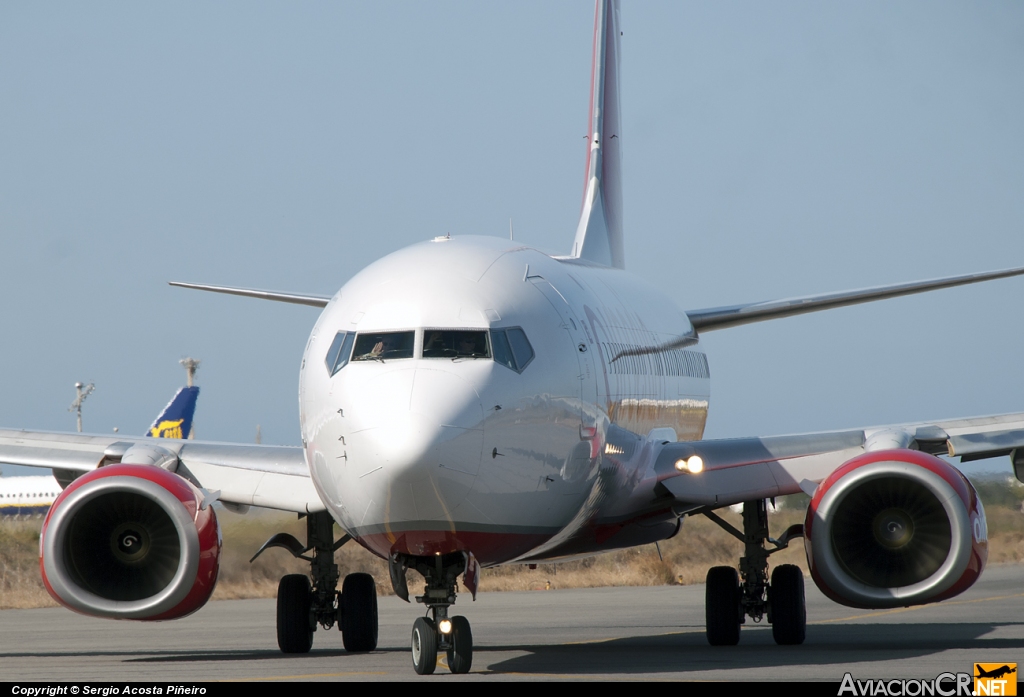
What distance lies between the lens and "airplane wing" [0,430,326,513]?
15.1m

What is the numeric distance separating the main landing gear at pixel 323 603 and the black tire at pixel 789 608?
4.54 metres

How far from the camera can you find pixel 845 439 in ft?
50.9

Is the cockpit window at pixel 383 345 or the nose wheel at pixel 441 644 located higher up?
the cockpit window at pixel 383 345

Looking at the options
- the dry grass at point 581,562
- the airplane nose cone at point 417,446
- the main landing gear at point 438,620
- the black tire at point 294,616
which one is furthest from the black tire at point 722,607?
the dry grass at point 581,562

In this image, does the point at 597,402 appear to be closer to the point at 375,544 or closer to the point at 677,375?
the point at 375,544

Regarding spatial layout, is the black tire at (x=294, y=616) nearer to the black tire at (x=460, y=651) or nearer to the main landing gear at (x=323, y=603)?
the main landing gear at (x=323, y=603)

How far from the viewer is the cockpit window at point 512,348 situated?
1200 centimetres

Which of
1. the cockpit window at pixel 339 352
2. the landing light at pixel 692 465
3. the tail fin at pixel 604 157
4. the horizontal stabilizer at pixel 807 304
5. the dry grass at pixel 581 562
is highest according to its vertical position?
the tail fin at pixel 604 157

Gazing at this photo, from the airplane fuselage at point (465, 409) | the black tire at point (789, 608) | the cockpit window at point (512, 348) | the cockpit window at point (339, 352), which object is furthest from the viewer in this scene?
the black tire at point (789, 608)

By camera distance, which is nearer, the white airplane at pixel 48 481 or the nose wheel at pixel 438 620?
the nose wheel at pixel 438 620

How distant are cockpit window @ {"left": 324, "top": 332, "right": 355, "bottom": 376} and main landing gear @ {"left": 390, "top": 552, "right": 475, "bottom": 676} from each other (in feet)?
5.58

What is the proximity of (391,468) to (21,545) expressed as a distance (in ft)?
85.6

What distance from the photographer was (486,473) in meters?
11.6

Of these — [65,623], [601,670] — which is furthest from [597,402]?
[65,623]
